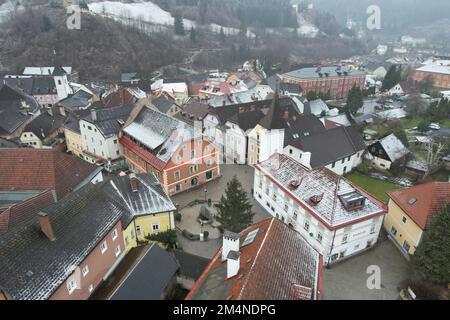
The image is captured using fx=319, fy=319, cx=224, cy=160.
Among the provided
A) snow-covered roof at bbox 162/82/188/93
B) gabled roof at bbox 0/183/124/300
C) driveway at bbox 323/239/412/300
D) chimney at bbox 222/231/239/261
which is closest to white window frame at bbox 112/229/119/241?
gabled roof at bbox 0/183/124/300

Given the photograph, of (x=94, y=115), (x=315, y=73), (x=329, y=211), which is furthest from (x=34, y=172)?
(x=315, y=73)

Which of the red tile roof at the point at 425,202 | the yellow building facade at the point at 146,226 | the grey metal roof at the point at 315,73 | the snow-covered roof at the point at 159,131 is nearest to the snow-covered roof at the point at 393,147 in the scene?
the red tile roof at the point at 425,202

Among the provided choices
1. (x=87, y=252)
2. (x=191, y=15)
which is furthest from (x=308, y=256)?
(x=191, y=15)

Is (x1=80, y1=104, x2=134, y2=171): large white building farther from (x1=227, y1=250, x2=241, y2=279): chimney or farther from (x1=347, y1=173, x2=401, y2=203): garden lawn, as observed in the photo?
(x1=347, y1=173, x2=401, y2=203): garden lawn

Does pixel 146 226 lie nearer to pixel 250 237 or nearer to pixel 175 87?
pixel 250 237

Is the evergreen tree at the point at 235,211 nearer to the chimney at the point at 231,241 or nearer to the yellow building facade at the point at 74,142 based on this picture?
the chimney at the point at 231,241

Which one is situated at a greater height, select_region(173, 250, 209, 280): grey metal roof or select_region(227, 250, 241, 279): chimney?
select_region(227, 250, 241, 279): chimney
